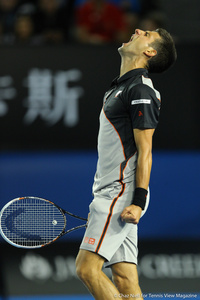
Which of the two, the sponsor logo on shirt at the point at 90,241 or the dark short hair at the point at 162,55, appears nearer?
the sponsor logo on shirt at the point at 90,241

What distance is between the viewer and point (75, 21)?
24.1 feet

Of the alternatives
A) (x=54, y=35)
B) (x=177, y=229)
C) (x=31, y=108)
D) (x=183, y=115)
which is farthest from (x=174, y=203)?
(x=54, y=35)

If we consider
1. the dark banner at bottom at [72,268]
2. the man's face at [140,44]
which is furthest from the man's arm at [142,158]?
the dark banner at bottom at [72,268]

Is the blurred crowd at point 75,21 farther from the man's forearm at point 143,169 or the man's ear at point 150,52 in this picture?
the man's forearm at point 143,169

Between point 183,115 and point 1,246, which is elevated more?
point 183,115

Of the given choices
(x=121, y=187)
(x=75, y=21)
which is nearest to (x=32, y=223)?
(x=121, y=187)

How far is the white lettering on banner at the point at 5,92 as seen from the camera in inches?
249

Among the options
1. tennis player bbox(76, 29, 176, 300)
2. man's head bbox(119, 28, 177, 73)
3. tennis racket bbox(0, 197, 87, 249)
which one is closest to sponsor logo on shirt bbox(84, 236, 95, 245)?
tennis player bbox(76, 29, 176, 300)

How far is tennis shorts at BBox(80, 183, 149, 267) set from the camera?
3.76 meters

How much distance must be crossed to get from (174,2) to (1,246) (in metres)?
3.11

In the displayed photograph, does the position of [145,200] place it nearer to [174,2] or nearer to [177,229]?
[177,229]

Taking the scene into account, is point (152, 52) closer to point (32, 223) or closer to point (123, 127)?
point (123, 127)

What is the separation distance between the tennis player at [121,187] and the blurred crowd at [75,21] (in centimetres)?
315

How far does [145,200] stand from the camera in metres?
3.74
